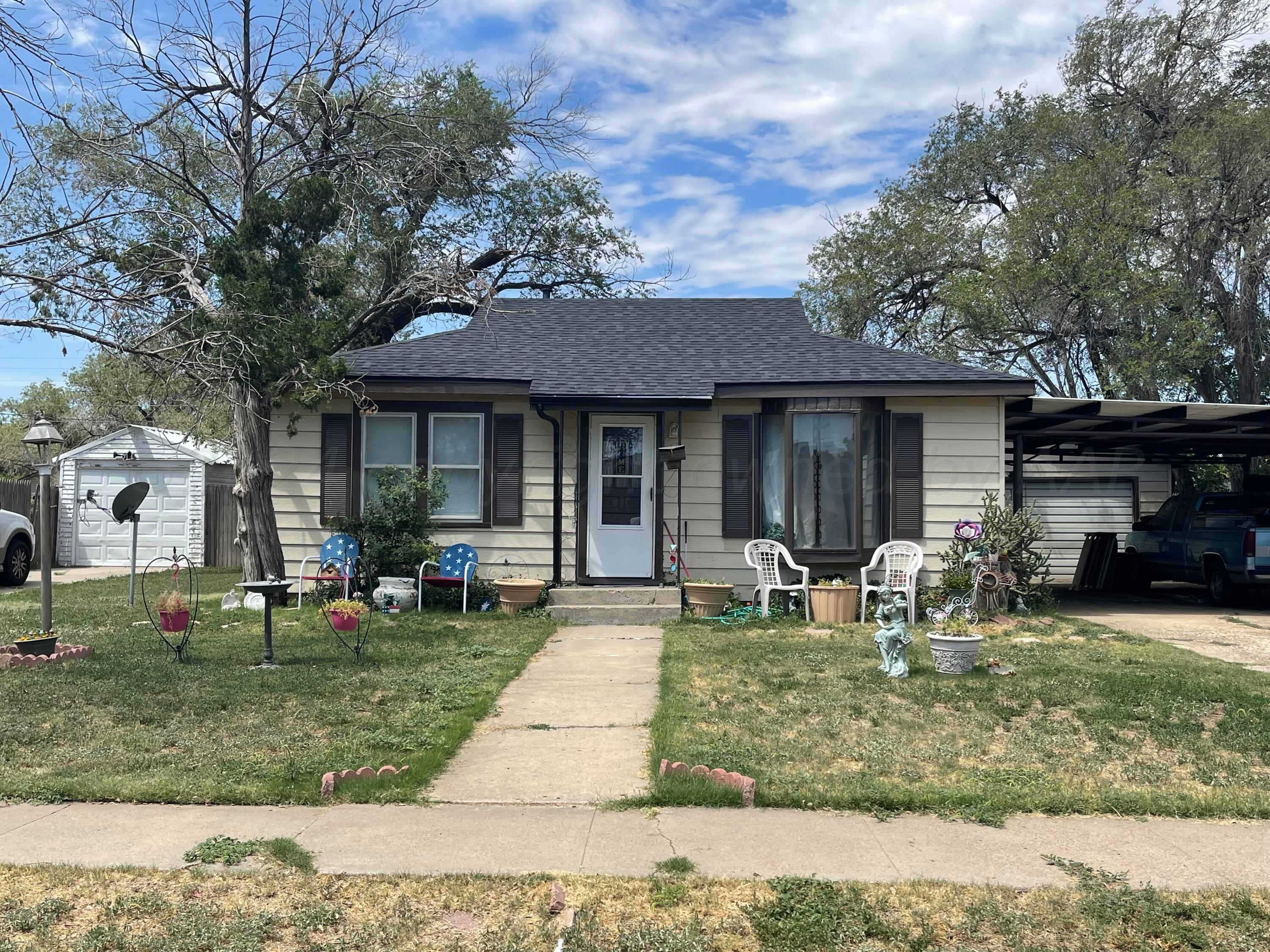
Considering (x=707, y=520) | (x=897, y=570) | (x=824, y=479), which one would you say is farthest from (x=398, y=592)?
(x=897, y=570)

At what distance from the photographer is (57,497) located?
1933 centimetres

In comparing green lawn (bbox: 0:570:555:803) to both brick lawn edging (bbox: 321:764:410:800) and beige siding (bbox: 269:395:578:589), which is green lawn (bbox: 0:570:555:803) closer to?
brick lawn edging (bbox: 321:764:410:800)

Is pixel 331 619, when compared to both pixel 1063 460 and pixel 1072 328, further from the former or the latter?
pixel 1072 328

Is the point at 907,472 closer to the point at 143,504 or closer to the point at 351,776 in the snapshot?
the point at 351,776

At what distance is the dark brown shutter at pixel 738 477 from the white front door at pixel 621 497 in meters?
0.89

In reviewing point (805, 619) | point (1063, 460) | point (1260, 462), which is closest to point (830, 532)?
point (805, 619)

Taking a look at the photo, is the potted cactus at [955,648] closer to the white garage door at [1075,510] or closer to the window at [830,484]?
the window at [830,484]

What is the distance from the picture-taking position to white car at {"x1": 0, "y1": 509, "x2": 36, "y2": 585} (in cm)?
1484

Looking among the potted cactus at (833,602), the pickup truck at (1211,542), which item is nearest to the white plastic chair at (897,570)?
the potted cactus at (833,602)

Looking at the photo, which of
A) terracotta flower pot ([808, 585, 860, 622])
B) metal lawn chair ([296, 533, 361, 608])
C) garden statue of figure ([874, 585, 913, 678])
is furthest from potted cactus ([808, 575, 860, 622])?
metal lawn chair ([296, 533, 361, 608])

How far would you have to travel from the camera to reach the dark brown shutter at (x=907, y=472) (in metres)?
11.8

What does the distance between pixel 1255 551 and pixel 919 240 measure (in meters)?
12.0

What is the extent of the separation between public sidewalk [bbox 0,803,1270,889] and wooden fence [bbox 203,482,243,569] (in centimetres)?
1645

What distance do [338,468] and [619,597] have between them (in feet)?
12.9
